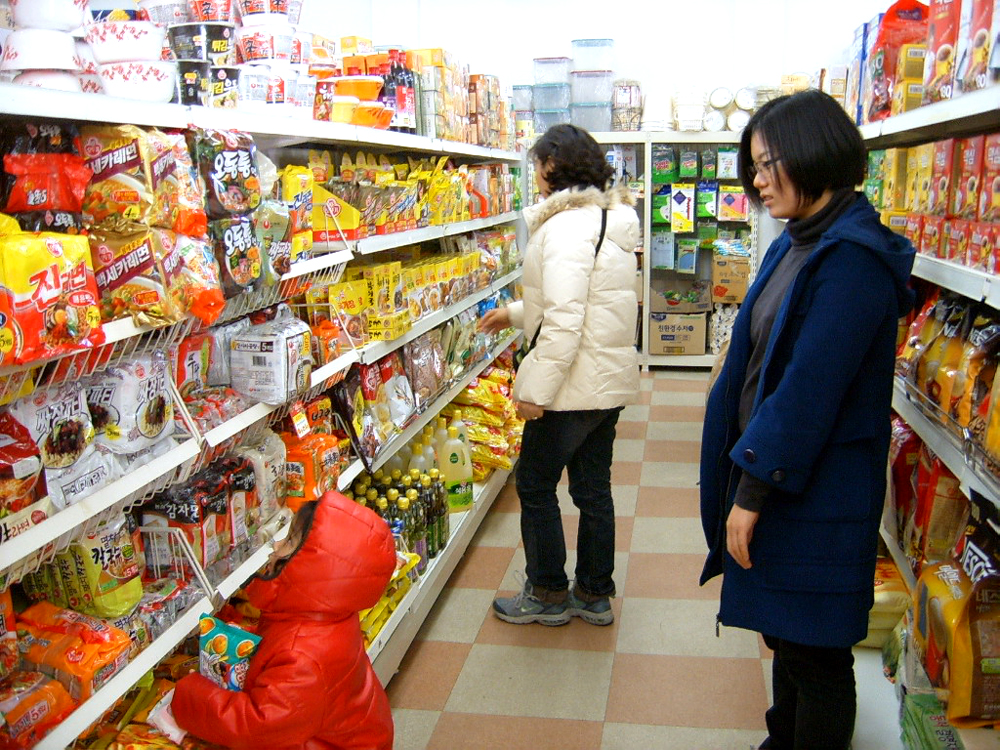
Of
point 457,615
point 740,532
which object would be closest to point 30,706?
point 740,532

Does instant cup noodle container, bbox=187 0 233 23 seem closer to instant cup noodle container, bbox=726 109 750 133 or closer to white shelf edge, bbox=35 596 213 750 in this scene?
white shelf edge, bbox=35 596 213 750

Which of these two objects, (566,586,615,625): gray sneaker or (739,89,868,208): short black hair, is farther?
(566,586,615,625): gray sneaker

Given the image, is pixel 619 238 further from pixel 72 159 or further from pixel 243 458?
pixel 72 159

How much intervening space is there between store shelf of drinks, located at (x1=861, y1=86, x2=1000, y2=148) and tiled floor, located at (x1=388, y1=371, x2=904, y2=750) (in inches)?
67.0

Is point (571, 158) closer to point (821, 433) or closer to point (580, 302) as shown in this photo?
point (580, 302)

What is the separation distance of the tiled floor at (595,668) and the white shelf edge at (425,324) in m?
1.08

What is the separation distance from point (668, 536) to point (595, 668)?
1.22 meters

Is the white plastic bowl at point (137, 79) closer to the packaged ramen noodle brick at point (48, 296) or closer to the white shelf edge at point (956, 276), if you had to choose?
the packaged ramen noodle brick at point (48, 296)

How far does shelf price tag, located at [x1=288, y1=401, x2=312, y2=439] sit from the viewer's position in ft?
7.99

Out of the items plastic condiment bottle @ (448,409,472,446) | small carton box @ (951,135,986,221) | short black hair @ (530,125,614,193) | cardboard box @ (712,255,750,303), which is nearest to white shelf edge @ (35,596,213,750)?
short black hair @ (530,125,614,193)

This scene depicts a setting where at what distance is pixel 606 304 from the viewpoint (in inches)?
119

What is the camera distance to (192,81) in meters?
1.94

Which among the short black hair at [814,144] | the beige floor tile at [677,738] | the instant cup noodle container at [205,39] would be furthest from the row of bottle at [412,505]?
the short black hair at [814,144]

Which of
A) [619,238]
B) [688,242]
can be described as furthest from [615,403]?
[688,242]
